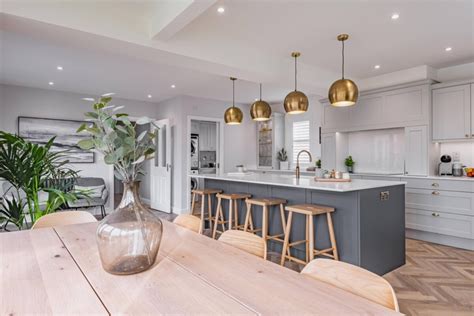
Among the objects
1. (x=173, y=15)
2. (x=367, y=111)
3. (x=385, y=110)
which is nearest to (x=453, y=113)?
(x=385, y=110)

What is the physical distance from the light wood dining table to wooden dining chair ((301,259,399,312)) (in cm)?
7

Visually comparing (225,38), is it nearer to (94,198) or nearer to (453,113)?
(453,113)

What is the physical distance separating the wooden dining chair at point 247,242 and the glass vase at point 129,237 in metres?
0.48

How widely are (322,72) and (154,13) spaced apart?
9.20ft

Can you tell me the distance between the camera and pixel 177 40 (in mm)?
3086

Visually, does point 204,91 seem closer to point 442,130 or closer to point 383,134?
point 383,134

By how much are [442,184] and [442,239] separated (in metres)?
0.77

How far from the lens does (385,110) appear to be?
4.77m

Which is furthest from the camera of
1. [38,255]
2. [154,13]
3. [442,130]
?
[442,130]

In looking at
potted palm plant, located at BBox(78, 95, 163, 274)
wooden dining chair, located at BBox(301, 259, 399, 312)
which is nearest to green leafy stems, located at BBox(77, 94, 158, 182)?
potted palm plant, located at BBox(78, 95, 163, 274)

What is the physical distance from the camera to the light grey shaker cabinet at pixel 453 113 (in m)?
4.04

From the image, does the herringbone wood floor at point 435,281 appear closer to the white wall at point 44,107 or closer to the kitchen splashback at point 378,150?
the kitchen splashback at point 378,150

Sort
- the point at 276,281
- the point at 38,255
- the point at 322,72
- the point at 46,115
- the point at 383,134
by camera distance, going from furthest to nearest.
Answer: the point at 46,115, the point at 383,134, the point at 322,72, the point at 38,255, the point at 276,281

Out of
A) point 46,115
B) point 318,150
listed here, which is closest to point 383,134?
point 318,150
